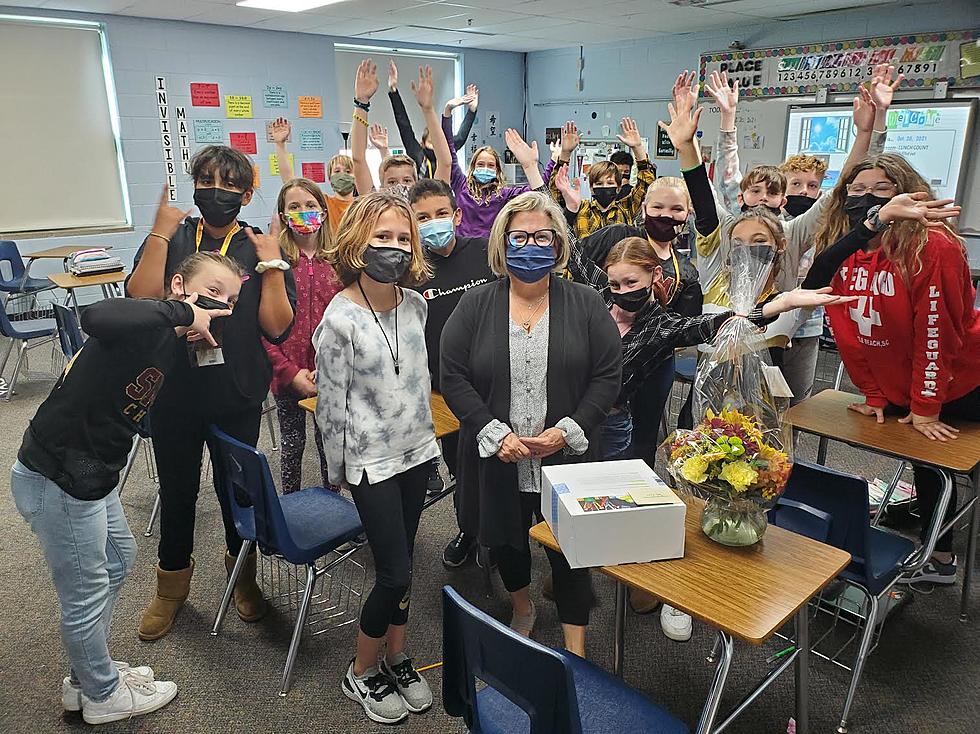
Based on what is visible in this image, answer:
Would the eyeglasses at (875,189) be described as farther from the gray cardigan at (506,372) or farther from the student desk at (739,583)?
the student desk at (739,583)

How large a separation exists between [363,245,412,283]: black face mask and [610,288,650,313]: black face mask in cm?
69

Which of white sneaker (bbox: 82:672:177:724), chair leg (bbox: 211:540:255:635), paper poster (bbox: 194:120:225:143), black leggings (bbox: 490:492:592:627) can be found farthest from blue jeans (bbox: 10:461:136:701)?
paper poster (bbox: 194:120:225:143)

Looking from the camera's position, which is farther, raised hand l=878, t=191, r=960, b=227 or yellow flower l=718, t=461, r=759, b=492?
raised hand l=878, t=191, r=960, b=227

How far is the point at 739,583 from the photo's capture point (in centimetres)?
152

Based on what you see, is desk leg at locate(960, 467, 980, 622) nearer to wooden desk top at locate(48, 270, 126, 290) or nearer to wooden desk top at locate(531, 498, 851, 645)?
wooden desk top at locate(531, 498, 851, 645)

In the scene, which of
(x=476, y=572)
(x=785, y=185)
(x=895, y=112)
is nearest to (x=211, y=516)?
(x=476, y=572)

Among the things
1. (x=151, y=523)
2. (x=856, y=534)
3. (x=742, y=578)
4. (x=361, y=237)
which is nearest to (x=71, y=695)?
(x=151, y=523)

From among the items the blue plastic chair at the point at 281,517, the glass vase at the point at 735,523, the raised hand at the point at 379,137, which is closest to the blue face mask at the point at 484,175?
the raised hand at the point at 379,137

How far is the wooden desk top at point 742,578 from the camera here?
4.63ft

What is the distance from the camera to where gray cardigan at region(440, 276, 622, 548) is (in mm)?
1940

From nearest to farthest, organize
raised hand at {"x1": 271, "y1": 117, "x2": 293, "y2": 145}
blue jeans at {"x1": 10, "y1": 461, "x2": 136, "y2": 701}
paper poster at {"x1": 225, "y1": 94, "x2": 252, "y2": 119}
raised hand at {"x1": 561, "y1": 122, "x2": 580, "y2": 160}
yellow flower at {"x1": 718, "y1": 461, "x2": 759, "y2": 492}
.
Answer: yellow flower at {"x1": 718, "y1": 461, "x2": 759, "y2": 492}
blue jeans at {"x1": 10, "y1": 461, "x2": 136, "y2": 701}
raised hand at {"x1": 271, "y1": 117, "x2": 293, "y2": 145}
raised hand at {"x1": 561, "y1": 122, "x2": 580, "y2": 160}
paper poster at {"x1": 225, "y1": 94, "x2": 252, "y2": 119}

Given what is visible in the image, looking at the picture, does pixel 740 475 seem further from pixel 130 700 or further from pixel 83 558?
pixel 130 700

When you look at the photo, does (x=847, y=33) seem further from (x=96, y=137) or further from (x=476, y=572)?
(x=96, y=137)

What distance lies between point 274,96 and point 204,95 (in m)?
0.69
